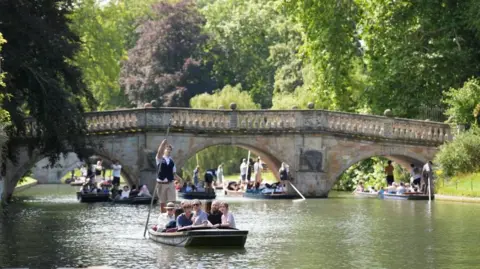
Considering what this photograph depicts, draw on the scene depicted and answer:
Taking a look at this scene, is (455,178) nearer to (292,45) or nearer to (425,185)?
(425,185)

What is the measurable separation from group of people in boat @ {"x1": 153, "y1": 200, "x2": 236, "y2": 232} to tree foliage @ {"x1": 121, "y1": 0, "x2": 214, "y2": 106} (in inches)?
1865

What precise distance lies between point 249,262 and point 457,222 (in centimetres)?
977

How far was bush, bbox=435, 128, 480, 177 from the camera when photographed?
39500mm

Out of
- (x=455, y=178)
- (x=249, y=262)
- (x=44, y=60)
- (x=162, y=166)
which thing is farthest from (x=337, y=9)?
(x=249, y=262)

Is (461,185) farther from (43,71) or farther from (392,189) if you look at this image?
(43,71)

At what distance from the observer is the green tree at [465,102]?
42719 millimetres

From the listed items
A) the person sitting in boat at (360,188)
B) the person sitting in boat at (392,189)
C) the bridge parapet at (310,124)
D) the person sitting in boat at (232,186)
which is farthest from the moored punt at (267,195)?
the person sitting in boat at (360,188)

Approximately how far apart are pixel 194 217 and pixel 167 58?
168ft

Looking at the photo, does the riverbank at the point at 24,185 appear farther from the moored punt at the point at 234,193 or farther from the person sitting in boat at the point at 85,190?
the moored punt at the point at 234,193

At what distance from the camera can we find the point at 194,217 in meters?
23.0

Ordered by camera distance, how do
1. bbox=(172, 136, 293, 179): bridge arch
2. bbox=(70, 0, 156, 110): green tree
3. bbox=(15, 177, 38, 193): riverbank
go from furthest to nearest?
bbox=(70, 0, 156, 110): green tree < bbox=(15, 177, 38, 193): riverbank < bbox=(172, 136, 293, 179): bridge arch

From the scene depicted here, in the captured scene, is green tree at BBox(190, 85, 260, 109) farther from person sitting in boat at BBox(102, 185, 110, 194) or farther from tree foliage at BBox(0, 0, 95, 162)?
tree foliage at BBox(0, 0, 95, 162)

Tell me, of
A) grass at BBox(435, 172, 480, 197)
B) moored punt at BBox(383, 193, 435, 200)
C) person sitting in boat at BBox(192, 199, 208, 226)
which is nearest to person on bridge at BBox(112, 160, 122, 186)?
moored punt at BBox(383, 193, 435, 200)

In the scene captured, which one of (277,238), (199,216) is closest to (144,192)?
(277,238)
